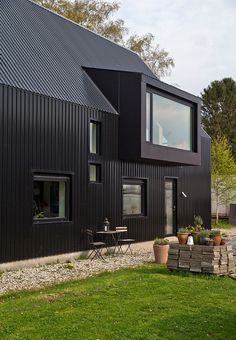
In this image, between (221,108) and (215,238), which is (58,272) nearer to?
(215,238)

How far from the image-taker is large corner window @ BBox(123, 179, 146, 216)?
16.8 m

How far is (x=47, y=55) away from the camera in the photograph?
50.4ft

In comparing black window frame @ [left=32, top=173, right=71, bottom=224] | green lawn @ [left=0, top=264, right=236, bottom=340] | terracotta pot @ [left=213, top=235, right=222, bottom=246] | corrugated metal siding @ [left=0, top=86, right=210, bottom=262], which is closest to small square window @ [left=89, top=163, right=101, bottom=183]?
corrugated metal siding @ [left=0, top=86, right=210, bottom=262]

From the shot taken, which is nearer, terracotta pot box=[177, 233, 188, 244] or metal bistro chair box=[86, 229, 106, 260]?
terracotta pot box=[177, 233, 188, 244]

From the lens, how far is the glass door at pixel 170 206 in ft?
64.1

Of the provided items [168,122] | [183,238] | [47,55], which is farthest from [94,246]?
[47,55]

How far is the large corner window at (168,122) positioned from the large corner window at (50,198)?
11.3ft

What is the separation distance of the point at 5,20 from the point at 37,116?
11.9 ft

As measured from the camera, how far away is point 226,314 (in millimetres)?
7480

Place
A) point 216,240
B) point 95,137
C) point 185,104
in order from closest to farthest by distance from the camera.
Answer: point 216,240 < point 95,137 < point 185,104

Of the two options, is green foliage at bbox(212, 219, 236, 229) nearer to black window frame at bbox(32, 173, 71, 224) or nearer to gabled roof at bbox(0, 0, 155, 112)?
gabled roof at bbox(0, 0, 155, 112)

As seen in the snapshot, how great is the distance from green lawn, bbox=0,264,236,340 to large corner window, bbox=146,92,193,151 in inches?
272

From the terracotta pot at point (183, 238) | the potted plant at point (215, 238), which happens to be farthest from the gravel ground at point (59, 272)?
the potted plant at point (215, 238)

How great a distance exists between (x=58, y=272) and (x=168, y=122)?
732 centimetres
